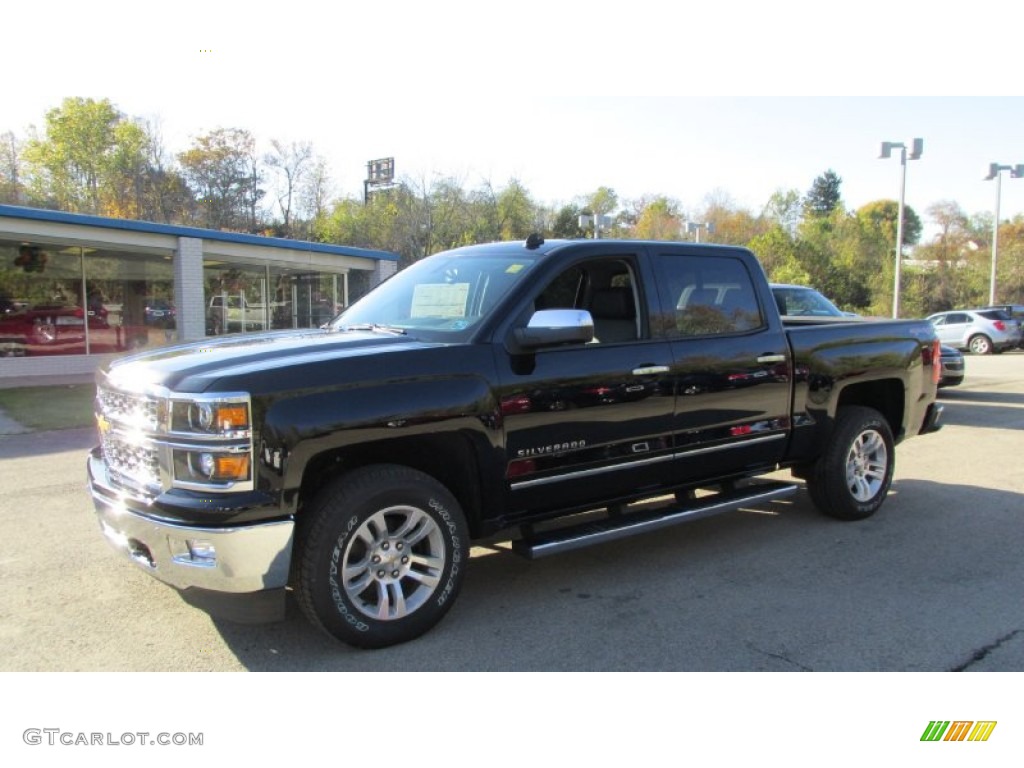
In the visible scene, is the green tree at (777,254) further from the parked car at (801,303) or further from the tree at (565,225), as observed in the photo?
the parked car at (801,303)

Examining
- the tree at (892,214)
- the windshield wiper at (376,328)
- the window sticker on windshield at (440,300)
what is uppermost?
the tree at (892,214)

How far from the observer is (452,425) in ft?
12.5

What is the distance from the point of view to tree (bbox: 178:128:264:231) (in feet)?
180

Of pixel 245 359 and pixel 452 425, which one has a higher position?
pixel 245 359

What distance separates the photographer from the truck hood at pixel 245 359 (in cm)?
338

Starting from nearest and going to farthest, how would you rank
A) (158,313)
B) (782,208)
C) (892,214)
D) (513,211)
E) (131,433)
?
1. (131,433)
2. (158,313)
3. (513,211)
4. (782,208)
5. (892,214)

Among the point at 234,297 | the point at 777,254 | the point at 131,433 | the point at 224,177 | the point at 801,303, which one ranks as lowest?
the point at 131,433

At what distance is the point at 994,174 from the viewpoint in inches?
1198

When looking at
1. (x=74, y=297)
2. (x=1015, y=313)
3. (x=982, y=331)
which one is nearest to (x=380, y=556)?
(x=74, y=297)

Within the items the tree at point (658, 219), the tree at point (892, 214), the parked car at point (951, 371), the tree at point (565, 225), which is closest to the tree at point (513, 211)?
the tree at point (565, 225)

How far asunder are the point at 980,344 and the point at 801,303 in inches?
712

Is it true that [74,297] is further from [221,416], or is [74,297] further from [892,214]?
[892,214]

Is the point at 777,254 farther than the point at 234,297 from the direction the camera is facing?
Yes

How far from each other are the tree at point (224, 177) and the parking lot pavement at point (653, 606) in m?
52.7
